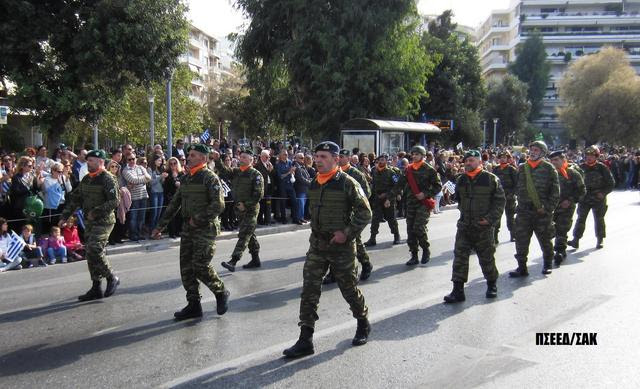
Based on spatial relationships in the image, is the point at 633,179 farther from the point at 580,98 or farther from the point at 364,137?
the point at 580,98

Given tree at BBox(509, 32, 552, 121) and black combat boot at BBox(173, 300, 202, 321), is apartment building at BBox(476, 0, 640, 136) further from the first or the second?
black combat boot at BBox(173, 300, 202, 321)

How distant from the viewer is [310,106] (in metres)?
28.9

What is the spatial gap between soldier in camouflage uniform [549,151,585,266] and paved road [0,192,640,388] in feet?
2.75

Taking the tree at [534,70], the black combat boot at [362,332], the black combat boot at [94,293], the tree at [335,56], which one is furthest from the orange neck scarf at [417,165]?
the tree at [534,70]

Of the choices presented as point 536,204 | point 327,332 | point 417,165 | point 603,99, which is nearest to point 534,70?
point 603,99

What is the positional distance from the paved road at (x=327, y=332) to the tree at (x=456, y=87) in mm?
33344

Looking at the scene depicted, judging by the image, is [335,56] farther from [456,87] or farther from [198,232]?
[198,232]

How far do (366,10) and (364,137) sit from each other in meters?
6.59

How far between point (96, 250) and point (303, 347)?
3.32m

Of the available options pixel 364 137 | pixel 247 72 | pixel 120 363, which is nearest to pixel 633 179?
pixel 364 137

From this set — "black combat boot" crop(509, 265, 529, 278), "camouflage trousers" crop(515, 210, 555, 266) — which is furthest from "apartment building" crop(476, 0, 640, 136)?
"black combat boot" crop(509, 265, 529, 278)

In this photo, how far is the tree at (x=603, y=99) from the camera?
4884 cm

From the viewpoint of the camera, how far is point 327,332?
5891 millimetres

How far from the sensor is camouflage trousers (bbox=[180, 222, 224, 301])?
634 cm
